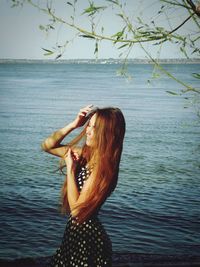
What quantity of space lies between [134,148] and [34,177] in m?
10.2

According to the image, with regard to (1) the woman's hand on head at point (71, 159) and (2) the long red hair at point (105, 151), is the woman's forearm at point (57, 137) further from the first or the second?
(2) the long red hair at point (105, 151)

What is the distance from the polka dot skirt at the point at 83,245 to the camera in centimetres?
304

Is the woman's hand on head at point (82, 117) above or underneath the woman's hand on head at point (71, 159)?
above

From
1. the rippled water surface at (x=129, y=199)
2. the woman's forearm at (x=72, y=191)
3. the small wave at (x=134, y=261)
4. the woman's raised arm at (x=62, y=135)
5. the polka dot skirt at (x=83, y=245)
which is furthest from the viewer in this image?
the rippled water surface at (x=129, y=199)

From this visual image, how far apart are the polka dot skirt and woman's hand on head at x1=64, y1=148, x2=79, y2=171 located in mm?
134

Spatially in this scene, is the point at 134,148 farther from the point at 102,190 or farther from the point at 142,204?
the point at 102,190

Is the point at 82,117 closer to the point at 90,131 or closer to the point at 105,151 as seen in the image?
the point at 90,131

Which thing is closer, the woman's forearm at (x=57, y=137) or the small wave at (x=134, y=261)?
the woman's forearm at (x=57, y=137)

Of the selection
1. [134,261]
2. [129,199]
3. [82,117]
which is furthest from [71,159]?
[129,199]

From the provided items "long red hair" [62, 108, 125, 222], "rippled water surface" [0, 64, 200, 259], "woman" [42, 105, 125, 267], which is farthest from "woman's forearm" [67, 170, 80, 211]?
"rippled water surface" [0, 64, 200, 259]

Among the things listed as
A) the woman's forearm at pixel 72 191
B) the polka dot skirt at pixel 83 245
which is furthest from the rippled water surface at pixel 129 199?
the polka dot skirt at pixel 83 245

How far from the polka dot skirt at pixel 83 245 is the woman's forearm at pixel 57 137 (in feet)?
Answer: 1.11

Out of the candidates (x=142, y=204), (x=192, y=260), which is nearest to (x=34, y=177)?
(x=142, y=204)

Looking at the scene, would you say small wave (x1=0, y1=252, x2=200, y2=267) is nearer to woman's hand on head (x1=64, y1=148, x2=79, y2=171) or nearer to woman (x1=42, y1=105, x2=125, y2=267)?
woman (x1=42, y1=105, x2=125, y2=267)
